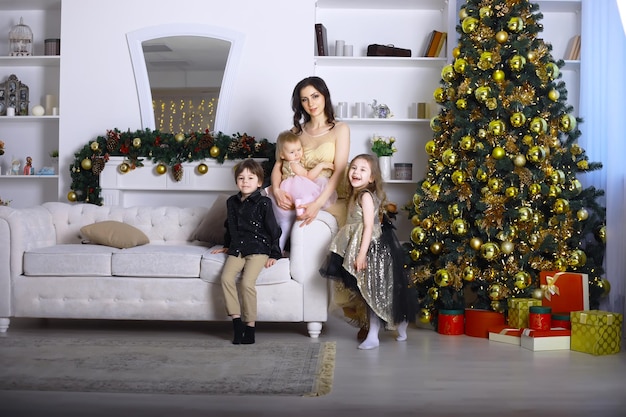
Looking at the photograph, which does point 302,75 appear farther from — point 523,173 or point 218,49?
point 523,173

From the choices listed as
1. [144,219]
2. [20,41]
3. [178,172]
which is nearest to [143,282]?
[144,219]

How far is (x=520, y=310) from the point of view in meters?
4.52

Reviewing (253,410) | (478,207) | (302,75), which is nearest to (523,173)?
(478,207)

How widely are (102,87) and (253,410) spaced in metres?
3.98

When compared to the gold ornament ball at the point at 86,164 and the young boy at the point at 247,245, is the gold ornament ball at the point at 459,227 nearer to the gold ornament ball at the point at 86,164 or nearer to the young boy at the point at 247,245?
the young boy at the point at 247,245

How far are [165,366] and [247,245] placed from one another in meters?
0.95

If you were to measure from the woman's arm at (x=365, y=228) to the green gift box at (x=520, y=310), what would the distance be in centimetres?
99

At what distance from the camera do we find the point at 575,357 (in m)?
4.02

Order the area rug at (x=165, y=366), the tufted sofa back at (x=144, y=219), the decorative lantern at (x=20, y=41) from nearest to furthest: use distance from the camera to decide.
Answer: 1. the area rug at (x=165, y=366)
2. the tufted sofa back at (x=144, y=219)
3. the decorative lantern at (x=20, y=41)

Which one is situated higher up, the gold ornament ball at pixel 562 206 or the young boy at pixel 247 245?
the gold ornament ball at pixel 562 206

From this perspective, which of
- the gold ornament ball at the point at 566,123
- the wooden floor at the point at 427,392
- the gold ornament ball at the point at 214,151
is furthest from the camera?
the gold ornament ball at the point at 214,151

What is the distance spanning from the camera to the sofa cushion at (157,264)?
441 cm

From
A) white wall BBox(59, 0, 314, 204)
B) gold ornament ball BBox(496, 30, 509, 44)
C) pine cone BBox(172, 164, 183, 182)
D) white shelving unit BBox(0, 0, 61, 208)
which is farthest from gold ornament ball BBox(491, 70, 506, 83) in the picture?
white shelving unit BBox(0, 0, 61, 208)

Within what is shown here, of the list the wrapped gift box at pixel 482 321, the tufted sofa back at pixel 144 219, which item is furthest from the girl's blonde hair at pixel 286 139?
the wrapped gift box at pixel 482 321
